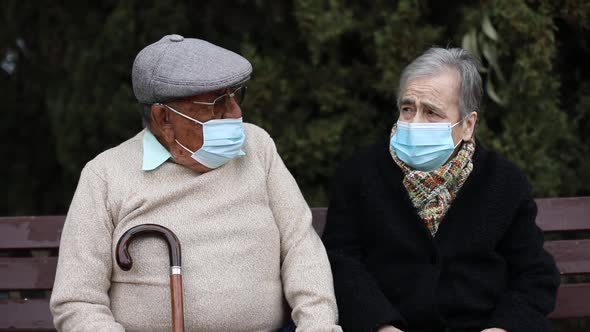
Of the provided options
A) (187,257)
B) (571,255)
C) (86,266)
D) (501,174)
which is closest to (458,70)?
(501,174)

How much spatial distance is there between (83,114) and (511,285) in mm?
2329

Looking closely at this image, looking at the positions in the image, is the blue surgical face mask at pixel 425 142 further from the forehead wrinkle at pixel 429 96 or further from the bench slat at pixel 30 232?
the bench slat at pixel 30 232

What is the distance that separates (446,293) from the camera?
11.9 feet

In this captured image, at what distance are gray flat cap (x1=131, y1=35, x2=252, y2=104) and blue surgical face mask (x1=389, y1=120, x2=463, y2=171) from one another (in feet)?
2.05

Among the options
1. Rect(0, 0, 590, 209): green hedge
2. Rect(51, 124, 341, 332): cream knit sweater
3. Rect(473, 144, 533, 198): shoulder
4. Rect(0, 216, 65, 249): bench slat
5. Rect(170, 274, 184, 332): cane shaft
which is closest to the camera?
Rect(170, 274, 184, 332): cane shaft

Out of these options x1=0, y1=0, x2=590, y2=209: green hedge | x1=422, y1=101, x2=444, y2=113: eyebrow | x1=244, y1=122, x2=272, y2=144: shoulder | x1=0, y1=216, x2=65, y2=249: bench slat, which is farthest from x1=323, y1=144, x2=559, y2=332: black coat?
x1=0, y1=216, x2=65, y2=249: bench slat

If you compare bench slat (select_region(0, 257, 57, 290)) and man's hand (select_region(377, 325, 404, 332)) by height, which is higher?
man's hand (select_region(377, 325, 404, 332))

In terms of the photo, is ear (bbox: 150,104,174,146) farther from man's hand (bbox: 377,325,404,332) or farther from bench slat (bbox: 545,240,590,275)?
bench slat (bbox: 545,240,590,275)

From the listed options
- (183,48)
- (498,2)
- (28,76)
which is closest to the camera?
(183,48)

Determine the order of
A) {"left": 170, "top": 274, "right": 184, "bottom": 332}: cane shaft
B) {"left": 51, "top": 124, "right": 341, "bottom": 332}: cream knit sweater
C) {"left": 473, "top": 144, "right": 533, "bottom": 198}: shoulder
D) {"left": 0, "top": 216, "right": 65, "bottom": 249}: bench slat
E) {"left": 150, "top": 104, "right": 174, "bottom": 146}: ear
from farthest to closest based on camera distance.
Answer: {"left": 0, "top": 216, "right": 65, "bottom": 249}: bench slat < {"left": 473, "top": 144, "right": 533, "bottom": 198}: shoulder < {"left": 150, "top": 104, "right": 174, "bottom": 146}: ear < {"left": 51, "top": 124, "right": 341, "bottom": 332}: cream knit sweater < {"left": 170, "top": 274, "right": 184, "bottom": 332}: cane shaft

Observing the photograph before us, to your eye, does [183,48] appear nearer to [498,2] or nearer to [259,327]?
[259,327]

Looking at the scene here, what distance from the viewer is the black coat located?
3.58m

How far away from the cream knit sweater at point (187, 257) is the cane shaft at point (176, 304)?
14cm

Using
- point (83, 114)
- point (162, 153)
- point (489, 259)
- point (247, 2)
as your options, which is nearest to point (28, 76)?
point (83, 114)
